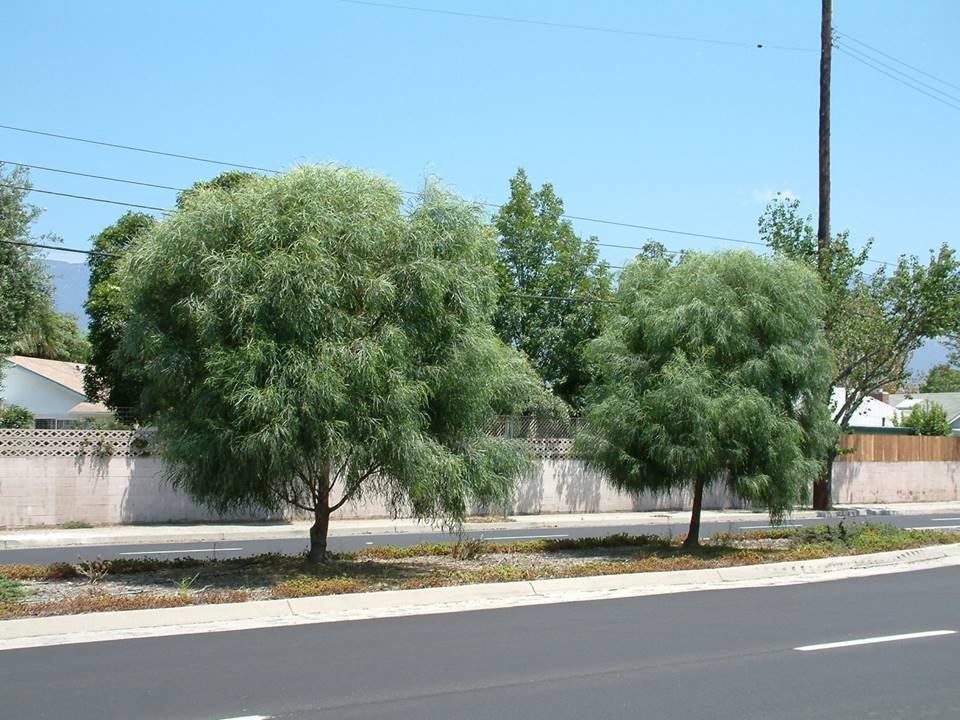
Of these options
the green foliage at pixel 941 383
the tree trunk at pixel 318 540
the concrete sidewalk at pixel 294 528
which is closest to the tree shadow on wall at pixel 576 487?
the concrete sidewalk at pixel 294 528

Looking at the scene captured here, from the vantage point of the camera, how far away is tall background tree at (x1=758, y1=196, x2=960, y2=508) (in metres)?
27.9

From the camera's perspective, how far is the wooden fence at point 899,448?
36062mm

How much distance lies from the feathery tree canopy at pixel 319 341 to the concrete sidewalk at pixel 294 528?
4880 millimetres

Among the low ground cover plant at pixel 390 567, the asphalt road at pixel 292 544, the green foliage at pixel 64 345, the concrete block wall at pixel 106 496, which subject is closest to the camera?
the low ground cover plant at pixel 390 567

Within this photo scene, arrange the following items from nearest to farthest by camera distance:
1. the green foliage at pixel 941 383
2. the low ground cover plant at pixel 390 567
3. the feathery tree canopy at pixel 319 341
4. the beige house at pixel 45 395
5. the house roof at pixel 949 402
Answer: the low ground cover plant at pixel 390 567 → the feathery tree canopy at pixel 319 341 → the beige house at pixel 45 395 → the house roof at pixel 949 402 → the green foliage at pixel 941 383

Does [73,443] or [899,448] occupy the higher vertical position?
[899,448]

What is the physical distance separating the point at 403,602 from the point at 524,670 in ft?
11.7

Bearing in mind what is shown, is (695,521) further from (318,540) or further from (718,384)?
(318,540)

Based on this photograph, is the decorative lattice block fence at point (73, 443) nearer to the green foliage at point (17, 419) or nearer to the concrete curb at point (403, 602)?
the green foliage at point (17, 419)

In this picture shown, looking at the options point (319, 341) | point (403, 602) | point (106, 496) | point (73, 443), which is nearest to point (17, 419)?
point (73, 443)

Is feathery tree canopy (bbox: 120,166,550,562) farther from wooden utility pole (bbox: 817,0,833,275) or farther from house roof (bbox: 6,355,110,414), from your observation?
house roof (bbox: 6,355,110,414)

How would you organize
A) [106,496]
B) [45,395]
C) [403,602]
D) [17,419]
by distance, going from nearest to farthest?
[403,602], [106,496], [17,419], [45,395]

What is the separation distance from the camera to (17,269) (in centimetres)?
2478

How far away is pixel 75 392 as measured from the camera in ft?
136
